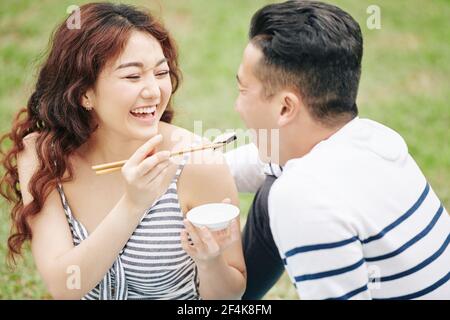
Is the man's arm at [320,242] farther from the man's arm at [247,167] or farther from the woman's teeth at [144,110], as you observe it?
the man's arm at [247,167]

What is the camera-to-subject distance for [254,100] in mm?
1878

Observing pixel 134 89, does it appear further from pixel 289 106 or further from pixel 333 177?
pixel 333 177

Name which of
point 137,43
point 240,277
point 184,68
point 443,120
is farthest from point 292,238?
point 184,68

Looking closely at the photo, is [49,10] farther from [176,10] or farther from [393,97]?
[393,97]

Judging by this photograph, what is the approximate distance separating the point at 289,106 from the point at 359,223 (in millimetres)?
415

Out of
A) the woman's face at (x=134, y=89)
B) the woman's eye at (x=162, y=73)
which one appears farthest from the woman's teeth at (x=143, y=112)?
the woman's eye at (x=162, y=73)

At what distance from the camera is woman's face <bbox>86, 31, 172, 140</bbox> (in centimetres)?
208

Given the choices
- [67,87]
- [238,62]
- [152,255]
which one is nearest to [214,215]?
[152,255]

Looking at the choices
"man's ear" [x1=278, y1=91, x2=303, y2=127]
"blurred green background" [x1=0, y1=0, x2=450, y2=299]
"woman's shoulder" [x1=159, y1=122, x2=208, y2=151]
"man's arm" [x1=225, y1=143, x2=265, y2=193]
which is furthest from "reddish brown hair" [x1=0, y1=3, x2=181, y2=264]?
"blurred green background" [x1=0, y1=0, x2=450, y2=299]

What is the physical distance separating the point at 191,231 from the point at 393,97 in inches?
138

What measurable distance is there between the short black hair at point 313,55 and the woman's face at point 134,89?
1.44 feet

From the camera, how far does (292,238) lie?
5.29 feet

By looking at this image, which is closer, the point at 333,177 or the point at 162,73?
the point at 333,177

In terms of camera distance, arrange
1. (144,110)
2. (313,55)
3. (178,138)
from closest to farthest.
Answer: (313,55)
(144,110)
(178,138)
